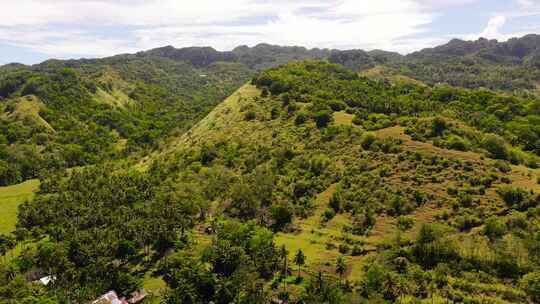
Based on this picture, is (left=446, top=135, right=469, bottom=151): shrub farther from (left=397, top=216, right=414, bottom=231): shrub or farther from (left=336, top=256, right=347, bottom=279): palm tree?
(left=336, top=256, right=347, bottom=279): palm tree

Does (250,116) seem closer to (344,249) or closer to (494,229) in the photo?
(344,249)

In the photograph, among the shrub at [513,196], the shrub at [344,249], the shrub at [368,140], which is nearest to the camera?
the shrub at [344,249]

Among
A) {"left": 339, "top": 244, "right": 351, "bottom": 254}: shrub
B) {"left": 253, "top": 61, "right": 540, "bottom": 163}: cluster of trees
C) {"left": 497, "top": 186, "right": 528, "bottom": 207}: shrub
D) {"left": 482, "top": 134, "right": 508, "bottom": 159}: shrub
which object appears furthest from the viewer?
{"left": 253, "top": 61, "right": 540, "bottom": 163}: cluster of trees

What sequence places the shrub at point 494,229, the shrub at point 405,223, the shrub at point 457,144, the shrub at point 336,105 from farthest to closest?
the shrub at point 336,105, the shrub at point 457,144, the shrub at point 405,223, the shrub at point 494,229

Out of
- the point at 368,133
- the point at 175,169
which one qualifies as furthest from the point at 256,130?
the point at 368,133

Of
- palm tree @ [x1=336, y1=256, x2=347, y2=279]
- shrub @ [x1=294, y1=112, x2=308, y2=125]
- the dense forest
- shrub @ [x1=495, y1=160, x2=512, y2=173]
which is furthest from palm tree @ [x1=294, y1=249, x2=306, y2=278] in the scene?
shrub @ [x1=294, y1=112, x2=308, y2=125]

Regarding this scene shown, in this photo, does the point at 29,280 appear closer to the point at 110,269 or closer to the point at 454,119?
the point at 110,269

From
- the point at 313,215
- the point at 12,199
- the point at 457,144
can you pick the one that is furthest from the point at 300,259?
the point at 12,199

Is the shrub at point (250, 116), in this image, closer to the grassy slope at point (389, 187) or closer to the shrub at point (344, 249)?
the grassy slope at point (389, 187)

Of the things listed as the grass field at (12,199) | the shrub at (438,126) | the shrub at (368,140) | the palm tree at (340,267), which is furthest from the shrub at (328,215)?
the grass field at (12,199)
